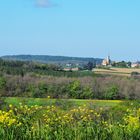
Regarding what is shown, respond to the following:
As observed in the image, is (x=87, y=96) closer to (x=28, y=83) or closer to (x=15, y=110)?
(x=28, y=83)

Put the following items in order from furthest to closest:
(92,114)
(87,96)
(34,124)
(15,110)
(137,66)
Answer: (137,66) < (87,96) < (92,114) < (15,110) < (34,124)

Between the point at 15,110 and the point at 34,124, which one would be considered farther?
the point at 15,110

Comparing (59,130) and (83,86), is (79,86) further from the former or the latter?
(59,130)

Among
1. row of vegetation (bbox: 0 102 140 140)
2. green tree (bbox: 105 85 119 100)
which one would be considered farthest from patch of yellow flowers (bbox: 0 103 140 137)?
green tree (bbox: 105 85 119 100)

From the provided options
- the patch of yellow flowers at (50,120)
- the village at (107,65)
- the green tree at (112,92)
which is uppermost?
the patch of yellow flowers at (50,120)

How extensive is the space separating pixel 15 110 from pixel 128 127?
92.9 inches

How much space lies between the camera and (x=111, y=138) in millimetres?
Answer: 7086

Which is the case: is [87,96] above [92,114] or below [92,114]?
below

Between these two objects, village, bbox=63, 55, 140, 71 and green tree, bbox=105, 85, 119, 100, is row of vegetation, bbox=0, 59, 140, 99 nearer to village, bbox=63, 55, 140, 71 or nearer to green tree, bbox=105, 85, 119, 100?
green tree, bbox=105, 85, 119, 100

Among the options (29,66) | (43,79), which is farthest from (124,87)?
(29,66)

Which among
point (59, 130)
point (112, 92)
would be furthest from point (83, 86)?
point (59, 130)

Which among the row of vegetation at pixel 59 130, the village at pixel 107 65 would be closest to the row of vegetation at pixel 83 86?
the village at pixel 107 65

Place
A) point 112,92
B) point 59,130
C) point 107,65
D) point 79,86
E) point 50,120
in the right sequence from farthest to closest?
point 107,65 < point 79,86 < point 112,92 < point 50,120 < point 59,130

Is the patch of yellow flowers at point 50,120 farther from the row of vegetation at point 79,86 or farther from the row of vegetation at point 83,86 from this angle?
the row of vegetation at point 83,86
